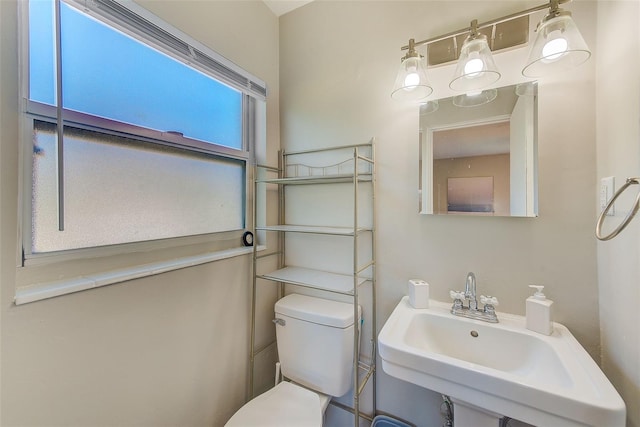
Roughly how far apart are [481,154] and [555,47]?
0.40 metres

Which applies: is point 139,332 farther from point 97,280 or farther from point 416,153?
point 416,153

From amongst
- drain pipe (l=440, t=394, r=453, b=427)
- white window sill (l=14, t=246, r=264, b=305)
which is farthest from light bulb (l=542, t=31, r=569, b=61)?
white window sill (l=14, t=246, r=264, b=305)

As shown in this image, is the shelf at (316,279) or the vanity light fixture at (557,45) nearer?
the vanity light fixture at (557,45)

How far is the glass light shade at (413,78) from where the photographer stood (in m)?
1.10

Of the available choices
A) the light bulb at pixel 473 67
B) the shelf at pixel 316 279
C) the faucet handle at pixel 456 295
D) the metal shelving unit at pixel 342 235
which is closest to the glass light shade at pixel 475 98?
the light bulb at pixel 473 67

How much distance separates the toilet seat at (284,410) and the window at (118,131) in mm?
822

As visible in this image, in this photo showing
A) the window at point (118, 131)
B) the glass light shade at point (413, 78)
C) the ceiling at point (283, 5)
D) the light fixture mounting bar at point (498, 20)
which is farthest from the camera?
the ceiling at point (283, 5)

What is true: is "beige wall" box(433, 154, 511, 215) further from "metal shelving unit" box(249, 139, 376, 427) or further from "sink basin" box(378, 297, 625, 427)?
"sink basin" box(378, 297, 625, 427)

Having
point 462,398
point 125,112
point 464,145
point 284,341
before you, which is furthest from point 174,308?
point 464,145

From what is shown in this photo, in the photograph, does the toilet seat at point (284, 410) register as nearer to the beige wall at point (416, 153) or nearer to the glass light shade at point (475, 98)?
the beige wall at point (416, 153)

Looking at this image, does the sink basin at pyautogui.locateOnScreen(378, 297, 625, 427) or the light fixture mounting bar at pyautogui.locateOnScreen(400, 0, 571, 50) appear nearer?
the sink basin at pyautogui.locateOnScreen(378, 297, 625, 427)

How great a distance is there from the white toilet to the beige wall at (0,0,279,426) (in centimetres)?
24

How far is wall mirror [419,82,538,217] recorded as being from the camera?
39.4 inches

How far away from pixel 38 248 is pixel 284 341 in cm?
106
